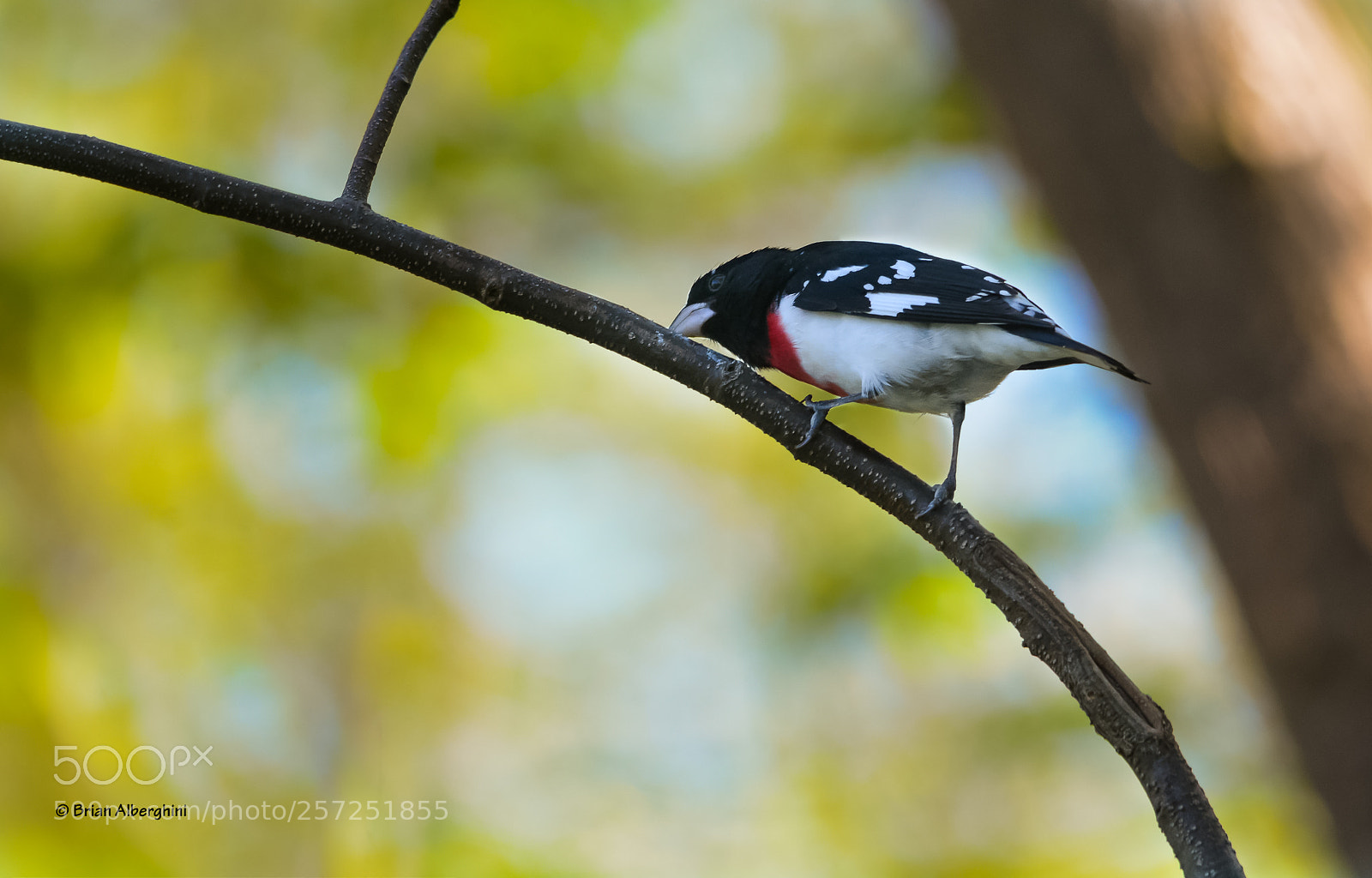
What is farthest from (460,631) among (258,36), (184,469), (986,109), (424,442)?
(986,109)

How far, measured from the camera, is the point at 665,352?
1.45 meters

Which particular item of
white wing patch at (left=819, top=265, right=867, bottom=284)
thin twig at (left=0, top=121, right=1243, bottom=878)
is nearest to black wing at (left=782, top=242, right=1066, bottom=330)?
white wing patch at (left=819, top=265, right=867, bottom=284)

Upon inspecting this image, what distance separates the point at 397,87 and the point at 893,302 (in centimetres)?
101

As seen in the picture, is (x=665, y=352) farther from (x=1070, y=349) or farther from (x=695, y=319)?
(x=695, y=319)

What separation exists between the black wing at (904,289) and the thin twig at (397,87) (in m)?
0.94

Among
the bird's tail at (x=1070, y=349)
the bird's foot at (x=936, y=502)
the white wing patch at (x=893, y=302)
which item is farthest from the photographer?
the white wing patch at (x=893, y=302)

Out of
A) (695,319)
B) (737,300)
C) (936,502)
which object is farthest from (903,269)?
(936,502)

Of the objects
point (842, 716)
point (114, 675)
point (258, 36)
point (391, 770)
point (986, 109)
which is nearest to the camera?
point (986, 109)

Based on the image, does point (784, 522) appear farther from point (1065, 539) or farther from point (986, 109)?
point (986, 109)

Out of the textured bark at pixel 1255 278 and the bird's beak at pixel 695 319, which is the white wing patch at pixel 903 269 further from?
the textured bark at pixel 1255 278

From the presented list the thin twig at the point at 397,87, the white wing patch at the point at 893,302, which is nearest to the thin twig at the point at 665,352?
the thin twig at the point at 397,87

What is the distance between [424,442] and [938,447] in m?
2.64

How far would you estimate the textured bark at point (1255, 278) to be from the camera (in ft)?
8.23

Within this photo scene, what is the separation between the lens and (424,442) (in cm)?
488
